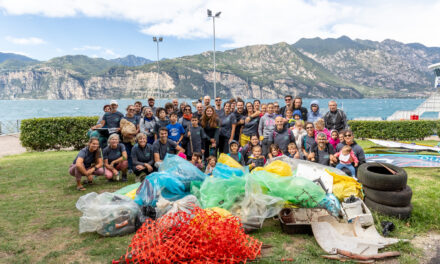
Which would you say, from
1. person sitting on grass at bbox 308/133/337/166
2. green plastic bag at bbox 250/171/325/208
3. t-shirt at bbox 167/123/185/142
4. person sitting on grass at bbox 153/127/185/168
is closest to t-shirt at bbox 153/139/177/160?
person sitting on grass at bbox 153/127/185/168

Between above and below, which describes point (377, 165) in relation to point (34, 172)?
above

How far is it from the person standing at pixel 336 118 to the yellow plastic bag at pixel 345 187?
267 centimetres

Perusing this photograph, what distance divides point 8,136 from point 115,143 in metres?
16.7

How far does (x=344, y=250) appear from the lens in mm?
3373

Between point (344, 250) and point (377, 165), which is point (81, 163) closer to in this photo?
point (344, 250)

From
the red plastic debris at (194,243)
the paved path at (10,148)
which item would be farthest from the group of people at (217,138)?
the paved path at (10,148)

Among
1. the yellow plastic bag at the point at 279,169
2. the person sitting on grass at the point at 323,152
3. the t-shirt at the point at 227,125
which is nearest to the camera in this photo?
the yellow plastic bag at the point at 279,169

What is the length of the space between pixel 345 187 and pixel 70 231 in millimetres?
4468

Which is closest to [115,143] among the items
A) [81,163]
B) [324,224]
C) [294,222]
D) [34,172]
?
[81,163]

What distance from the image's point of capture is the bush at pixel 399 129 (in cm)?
1518

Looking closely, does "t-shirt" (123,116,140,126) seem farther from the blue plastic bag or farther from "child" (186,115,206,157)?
the blue plastic bag

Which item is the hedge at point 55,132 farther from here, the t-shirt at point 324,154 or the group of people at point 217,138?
the t-shirt at point 324,154

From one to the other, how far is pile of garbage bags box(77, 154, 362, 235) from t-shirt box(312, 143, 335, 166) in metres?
1.11

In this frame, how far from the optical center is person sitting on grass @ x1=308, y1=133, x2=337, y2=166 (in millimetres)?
5973
